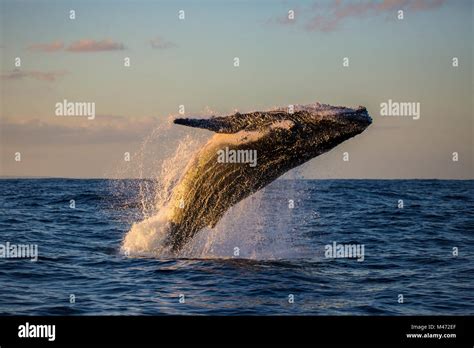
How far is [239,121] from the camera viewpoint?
14.9 meters

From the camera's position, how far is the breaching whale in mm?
14133

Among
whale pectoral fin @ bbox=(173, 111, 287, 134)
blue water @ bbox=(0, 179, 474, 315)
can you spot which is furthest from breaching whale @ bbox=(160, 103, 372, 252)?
blue water @ bbox=(0, 179, 474, 315)

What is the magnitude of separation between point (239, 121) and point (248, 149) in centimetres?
67

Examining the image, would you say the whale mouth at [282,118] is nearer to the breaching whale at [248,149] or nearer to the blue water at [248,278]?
the breaching whale at [248,149]

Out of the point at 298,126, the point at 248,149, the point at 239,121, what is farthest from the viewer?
the point at 248,149

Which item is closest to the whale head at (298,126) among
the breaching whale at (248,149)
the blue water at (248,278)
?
the breaching whale at (248,149)

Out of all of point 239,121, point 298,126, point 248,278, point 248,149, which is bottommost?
point 248,278

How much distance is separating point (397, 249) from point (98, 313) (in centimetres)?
1160

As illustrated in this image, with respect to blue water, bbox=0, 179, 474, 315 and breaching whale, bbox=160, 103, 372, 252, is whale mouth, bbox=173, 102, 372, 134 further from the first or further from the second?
blue water, bbox=0, 179, 474, 315

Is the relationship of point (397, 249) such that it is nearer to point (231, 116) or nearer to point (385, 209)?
point (231, 116)

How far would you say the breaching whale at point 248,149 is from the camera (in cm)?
1413

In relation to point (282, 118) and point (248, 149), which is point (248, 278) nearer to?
point (248, 149)

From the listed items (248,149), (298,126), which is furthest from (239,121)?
(298,126)
